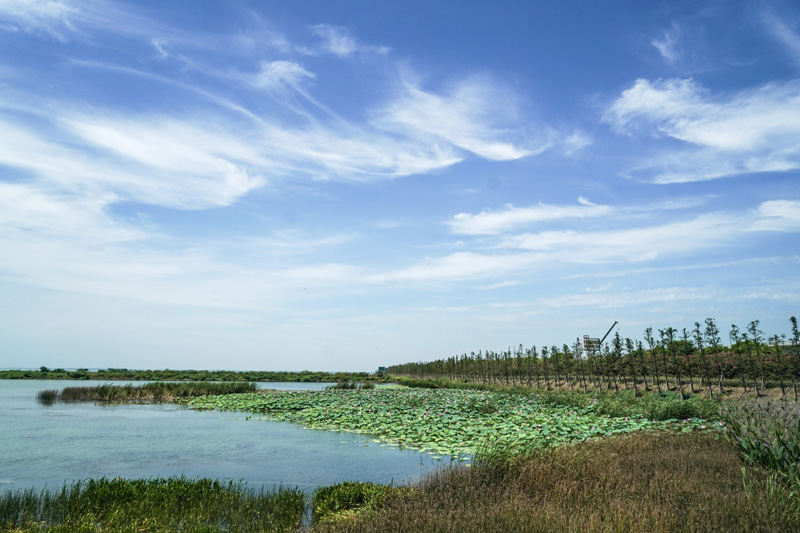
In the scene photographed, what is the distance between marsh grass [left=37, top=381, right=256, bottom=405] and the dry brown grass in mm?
34904

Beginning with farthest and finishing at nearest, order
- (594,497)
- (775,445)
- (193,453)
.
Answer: (193,453) < (775,445) < (594,497)

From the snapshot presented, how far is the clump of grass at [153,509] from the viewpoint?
7523mm

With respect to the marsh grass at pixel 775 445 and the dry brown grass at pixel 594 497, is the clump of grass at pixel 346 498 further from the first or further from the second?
the marsh grass at pixel 775 445

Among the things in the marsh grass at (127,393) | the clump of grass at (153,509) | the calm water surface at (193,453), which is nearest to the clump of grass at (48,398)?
the marsh grass at (127,393)

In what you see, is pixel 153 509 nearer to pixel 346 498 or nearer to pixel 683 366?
pixel 346 498

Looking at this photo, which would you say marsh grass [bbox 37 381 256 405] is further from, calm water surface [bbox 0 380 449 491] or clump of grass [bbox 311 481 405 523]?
clump of grass [bbox 311 481 405 523]

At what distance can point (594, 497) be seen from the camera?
686 centimetres

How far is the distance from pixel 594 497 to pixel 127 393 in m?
38.5

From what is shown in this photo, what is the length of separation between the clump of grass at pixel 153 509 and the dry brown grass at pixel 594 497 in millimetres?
2413

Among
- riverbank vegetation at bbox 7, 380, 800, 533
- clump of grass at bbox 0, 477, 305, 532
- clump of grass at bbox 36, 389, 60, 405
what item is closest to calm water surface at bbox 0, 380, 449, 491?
clump of grass at bbox 0, 477, 305, 532

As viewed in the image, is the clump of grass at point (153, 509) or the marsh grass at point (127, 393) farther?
the marsh grass at point (127, 393)

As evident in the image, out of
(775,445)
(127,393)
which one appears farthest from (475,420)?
Answer: (127,393)

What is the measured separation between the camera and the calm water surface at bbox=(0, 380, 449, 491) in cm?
1191

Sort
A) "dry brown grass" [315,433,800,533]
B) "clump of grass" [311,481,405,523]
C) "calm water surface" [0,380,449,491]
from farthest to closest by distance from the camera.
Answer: "calm water surface" [0,380,449,491], "clump of grass" [311,481,405,523], "dry brown grass" [315,433,800,533]
